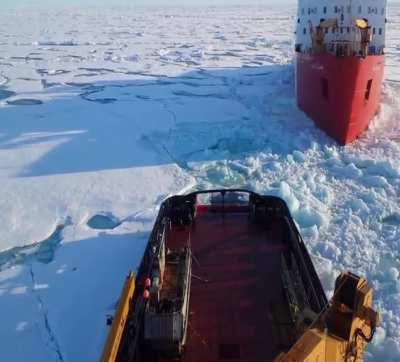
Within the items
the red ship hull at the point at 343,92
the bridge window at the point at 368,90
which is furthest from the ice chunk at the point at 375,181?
the bridge window at the point at 368,90

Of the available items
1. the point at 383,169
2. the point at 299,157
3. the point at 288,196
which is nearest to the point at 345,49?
the point at 299,157

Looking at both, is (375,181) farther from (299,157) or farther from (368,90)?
(368,90)

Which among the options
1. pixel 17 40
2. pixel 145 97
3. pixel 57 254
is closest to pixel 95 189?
pixel 57 254

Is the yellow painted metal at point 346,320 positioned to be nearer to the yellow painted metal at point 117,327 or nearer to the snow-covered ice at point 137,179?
the yellow painted metal at point 117,327

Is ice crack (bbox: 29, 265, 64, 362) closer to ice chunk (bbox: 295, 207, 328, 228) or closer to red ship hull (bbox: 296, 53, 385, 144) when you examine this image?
ice chunk (bbox: 295, 207, 328, 228)

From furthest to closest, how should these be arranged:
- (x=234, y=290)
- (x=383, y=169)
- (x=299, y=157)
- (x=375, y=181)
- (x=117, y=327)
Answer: (x=299, y=157), (x=383, y=169), (x=375, y=181), (x=234, y=290), (x=117, y=327)

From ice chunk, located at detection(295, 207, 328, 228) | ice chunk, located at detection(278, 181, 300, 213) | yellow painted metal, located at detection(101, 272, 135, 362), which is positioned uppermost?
yellow painted metal, located at detection(101, 272, 135, 362)

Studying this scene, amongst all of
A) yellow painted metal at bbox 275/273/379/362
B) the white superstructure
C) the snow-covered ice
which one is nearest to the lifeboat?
yellow painted metal at bbox 275/273/379/362

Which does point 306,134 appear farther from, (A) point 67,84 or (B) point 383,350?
(A) point 67,84
